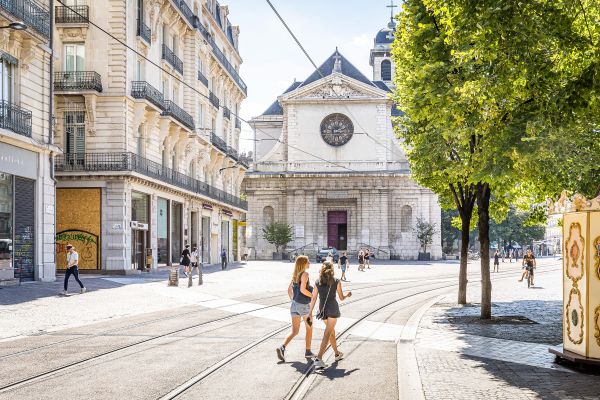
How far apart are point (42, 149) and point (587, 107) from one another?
833 inches

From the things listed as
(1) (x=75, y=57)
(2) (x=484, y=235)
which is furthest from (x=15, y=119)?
(2) (x=484, y=235)

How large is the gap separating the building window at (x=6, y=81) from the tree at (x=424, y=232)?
58.0 metres

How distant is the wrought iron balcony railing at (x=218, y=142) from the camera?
5358 centimetres

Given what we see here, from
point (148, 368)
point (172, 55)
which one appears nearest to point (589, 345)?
point (148, 368)

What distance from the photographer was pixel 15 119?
84.2ft

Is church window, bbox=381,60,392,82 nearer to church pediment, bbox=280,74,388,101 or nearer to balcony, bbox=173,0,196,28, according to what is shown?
church pediment, bbox=280,74,388,101

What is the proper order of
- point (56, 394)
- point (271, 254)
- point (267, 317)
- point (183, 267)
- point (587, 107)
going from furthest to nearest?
point (271, 254)
point (183, 267)
point (267, 317)
point (587, 107)
point (56, 394)

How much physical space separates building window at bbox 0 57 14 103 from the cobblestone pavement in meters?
15.6

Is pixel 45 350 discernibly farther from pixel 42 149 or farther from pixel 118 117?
pixel 118 117

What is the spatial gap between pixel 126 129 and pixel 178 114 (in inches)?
297

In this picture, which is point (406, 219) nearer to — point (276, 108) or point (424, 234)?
point (424, 234)

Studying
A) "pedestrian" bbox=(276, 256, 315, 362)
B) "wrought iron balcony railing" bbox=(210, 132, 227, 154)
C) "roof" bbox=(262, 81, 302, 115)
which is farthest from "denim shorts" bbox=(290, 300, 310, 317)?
"roof" bbox=(262, 81, 302, 115)

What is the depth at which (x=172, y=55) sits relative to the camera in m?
44.5

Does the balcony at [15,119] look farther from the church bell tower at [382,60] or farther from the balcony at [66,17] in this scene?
the church bell tower at [382,60]
